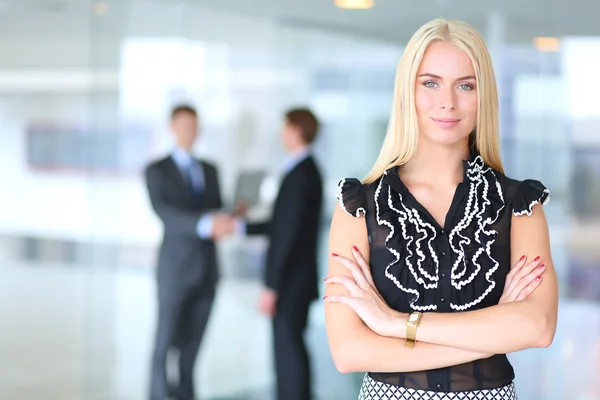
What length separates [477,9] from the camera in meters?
5.64

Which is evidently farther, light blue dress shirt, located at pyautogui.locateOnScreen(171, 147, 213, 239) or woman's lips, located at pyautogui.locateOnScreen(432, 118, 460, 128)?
light blue dress shirt, located at pyautogui.locateOnScreen(171, 147, 213, 239)

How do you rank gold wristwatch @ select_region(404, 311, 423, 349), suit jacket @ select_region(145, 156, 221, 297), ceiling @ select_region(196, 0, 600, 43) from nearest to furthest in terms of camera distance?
gold wristwatch @ select_region(404, 311, 423, 349), ceiling @ select_region(196, 0, 600, 43), suit jacket @ select_region(145, 156, 221, 297)

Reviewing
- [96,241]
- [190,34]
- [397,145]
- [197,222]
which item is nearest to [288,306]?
[197,222]

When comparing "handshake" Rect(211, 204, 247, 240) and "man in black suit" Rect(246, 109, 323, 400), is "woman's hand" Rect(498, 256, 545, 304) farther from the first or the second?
"handshake" Rect(211, 204, 247, 240)

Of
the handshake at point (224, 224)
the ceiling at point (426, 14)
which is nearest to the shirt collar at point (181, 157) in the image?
the handshake at point (224, 224)

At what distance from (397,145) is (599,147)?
3.63 meters

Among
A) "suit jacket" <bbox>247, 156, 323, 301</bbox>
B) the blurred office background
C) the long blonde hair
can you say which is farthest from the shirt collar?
the long blonde hair

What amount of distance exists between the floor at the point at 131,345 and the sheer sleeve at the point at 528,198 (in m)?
3.52

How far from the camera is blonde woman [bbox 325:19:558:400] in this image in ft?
6.52

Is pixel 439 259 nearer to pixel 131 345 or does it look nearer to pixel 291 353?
pixel 291 353

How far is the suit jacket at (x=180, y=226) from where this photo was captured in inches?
233

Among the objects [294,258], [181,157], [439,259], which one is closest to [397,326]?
[439,259]

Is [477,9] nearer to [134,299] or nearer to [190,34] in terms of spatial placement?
[190,34]

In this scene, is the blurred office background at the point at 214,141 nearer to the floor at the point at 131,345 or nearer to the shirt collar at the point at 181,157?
the floor at the point at 131,345
